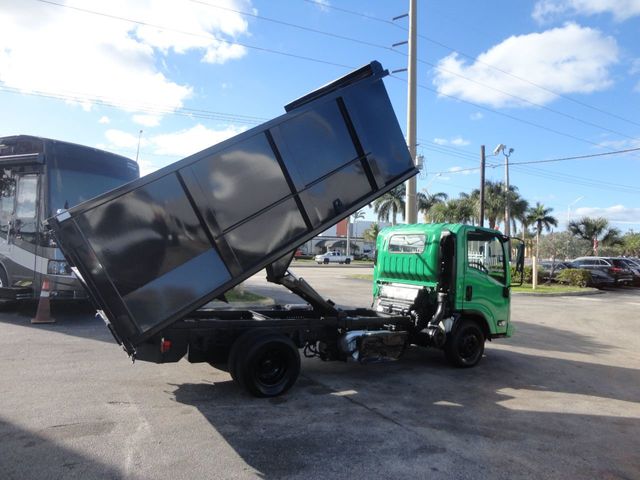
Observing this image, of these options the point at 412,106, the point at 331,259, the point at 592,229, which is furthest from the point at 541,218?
the point at 412,106

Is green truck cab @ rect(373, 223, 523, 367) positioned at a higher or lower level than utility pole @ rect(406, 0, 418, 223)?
lower

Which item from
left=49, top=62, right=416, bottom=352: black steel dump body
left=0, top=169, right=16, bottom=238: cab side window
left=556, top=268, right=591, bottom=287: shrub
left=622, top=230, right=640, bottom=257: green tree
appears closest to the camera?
left=49, top=62, right=416, bottom=352: black steel dump body

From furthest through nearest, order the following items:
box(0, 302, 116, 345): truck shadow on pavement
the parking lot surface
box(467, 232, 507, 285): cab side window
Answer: box(0, 302, 116, 345): truck shadow on pavement → box(467, 232, 507, 285): cab side window → the parking lot surface

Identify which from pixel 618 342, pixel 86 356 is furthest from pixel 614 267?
pixel 86 356

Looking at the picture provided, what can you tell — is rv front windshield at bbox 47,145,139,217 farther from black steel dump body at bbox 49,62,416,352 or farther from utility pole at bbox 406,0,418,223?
utility pole at bbox 406,0,418,223

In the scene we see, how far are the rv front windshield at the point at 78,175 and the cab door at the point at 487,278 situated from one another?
790 cm

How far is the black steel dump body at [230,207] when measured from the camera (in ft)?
14.8

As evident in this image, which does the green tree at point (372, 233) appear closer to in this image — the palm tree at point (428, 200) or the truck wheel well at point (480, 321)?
the palm tree at point (428, 200)

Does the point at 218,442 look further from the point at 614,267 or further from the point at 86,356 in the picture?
the point at 614,267

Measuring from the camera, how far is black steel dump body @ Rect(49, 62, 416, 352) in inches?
177

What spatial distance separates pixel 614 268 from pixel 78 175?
27885 mm

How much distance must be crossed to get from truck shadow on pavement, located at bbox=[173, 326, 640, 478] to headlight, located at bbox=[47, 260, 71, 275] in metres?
5.35

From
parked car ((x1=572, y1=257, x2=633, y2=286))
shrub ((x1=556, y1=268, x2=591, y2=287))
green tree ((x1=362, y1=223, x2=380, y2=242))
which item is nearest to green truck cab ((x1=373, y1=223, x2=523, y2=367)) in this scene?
shrub ((x1=556, y1=268, x2=591, y2=287))

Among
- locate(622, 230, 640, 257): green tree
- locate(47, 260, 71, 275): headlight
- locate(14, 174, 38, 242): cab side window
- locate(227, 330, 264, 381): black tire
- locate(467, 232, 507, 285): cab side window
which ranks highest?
locate(622, 230, 640, 257): green tree
